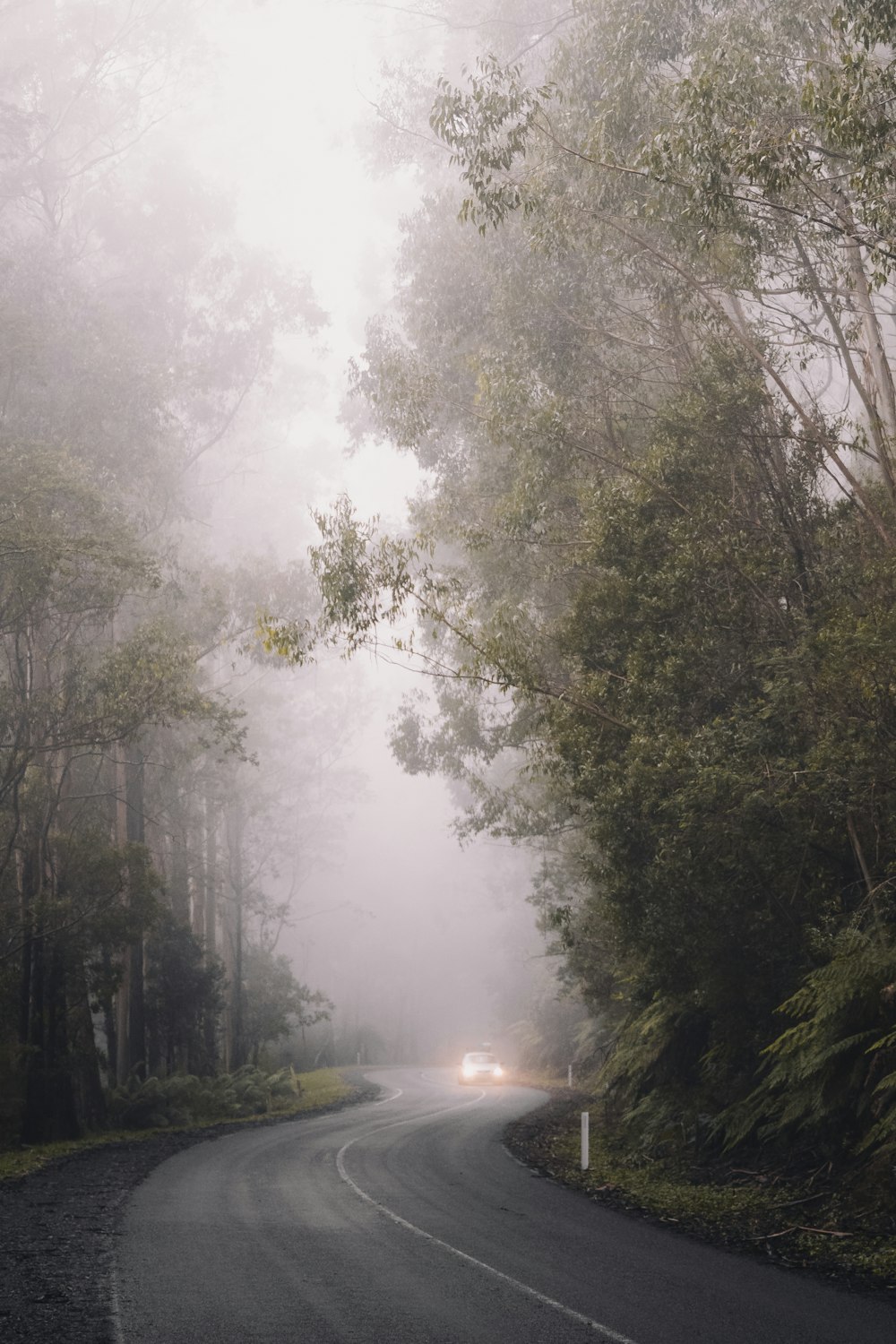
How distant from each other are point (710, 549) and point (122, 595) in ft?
34.8

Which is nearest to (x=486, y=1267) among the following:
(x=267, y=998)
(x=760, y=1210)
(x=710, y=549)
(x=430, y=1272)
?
(x=430, y=1272)

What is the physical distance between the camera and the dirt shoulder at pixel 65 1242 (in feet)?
22.0

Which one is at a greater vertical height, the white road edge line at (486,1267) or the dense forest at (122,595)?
the dense forest at (122,595)

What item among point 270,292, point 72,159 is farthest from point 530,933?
point 72,159

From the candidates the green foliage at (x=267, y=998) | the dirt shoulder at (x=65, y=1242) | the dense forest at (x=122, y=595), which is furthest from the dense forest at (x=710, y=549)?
the green foliage at (x=267, y=998)

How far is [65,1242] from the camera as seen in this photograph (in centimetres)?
941

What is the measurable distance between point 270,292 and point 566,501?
22021mm

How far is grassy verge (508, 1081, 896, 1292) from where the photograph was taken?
8.26 meters

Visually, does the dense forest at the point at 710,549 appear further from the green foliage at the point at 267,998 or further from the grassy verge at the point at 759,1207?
the green foliage at the point at 267,998

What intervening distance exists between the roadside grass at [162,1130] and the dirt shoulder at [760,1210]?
25.2ft

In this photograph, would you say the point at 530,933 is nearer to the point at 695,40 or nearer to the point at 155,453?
the point at 155,453

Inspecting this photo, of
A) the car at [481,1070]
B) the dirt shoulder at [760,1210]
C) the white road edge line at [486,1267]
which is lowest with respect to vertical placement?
the car at [481,1070]

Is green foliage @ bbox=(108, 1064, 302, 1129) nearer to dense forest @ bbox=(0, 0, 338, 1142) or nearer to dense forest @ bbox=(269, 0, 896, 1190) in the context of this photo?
dense forest @ bbox=(0, 0, 338, 1142)

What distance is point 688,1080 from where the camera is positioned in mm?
14734
